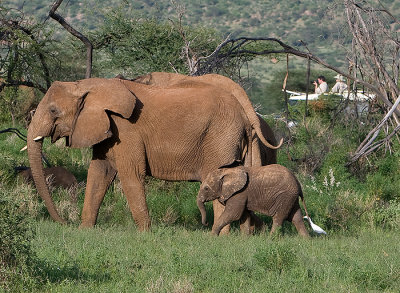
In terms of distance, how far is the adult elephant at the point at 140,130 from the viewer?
10922 mm

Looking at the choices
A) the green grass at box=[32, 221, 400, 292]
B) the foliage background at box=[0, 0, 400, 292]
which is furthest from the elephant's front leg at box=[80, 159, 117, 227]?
the green grass at box=[32, 221, 400, 292]

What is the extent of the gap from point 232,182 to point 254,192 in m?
0.32

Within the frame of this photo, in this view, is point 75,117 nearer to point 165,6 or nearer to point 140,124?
point 140,124

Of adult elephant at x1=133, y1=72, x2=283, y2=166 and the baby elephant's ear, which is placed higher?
adult elephant at x1=133, y1=72, x2=283, y2=166

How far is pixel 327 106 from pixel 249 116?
36.5 ft

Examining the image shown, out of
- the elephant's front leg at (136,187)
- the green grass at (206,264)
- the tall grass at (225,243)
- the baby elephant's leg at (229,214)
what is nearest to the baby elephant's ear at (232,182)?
the baby elephant's leg at (229,214)

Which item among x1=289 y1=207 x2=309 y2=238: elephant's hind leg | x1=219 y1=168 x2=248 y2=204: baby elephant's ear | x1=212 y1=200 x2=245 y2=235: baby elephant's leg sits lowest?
x1=289 y1=207 x2=309 y2=238: elephant's hind leg

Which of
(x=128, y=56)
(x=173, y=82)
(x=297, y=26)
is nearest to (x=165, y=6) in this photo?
Answer: (x=297, y=26)

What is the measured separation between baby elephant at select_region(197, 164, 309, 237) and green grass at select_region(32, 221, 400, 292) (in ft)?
2.04

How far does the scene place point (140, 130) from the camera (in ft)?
36.0

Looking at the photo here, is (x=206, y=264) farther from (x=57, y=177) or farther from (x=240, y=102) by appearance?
(x=57, y=177)

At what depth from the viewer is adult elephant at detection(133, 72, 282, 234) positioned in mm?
11188

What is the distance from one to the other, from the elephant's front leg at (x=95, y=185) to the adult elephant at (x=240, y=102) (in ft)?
4.47

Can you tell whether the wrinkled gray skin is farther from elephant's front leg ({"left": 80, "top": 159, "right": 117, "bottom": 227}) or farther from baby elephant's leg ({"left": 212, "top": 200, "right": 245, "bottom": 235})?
baby elephant's leg ({"left": 212, "top": 200, "right": 245, "bottom": 235})
